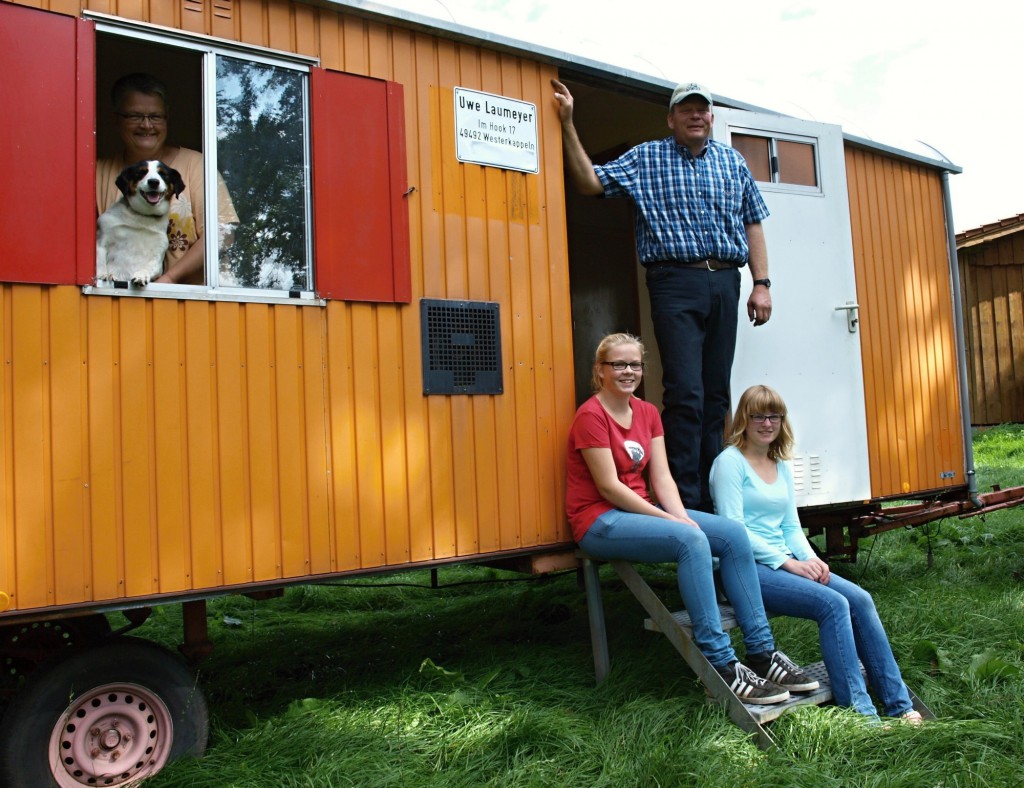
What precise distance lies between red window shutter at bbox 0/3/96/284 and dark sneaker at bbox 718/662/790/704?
2772mm

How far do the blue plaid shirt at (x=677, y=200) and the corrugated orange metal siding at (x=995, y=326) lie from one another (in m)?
12.2

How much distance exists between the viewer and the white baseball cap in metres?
4.47

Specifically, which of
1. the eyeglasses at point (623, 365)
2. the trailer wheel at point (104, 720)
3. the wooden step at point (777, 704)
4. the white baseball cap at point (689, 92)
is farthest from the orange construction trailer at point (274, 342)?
the wooden step at point (777, 704)

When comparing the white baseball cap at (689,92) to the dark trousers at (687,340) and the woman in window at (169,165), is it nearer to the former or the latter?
the dark trousers at (687,340)

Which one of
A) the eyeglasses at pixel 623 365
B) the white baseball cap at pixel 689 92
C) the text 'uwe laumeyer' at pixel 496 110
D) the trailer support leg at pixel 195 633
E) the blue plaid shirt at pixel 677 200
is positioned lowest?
the trailer support leg at pixel 195 633

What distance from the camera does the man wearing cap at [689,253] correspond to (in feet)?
14.6

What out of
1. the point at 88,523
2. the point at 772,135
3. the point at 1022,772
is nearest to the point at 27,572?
the point at 88,523

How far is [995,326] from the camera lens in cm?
1519

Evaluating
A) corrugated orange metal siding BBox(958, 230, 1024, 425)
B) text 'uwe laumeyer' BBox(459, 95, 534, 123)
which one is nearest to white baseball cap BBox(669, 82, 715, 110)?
text 'uwe laumeyer' BBox(459, 95, 534, 123)

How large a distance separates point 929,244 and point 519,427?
356 centimetres

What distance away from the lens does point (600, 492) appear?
4.04 metres

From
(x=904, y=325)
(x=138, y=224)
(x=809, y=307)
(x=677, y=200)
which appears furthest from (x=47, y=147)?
(x=904, y=325)

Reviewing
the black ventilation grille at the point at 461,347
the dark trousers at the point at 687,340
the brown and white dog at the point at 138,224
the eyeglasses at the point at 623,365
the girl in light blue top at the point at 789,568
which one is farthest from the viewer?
the dark trousers at the point at 687,340

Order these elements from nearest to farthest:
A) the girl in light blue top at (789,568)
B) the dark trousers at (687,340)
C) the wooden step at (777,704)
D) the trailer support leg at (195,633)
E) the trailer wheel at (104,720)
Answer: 1. the trailer wheel at (104,720)
2. the wooden step at (777,704)
3. the trailer support leg at (195,633)
4. the girl in light blue top at (789,568)
5. the dark trousers at (687,340)
